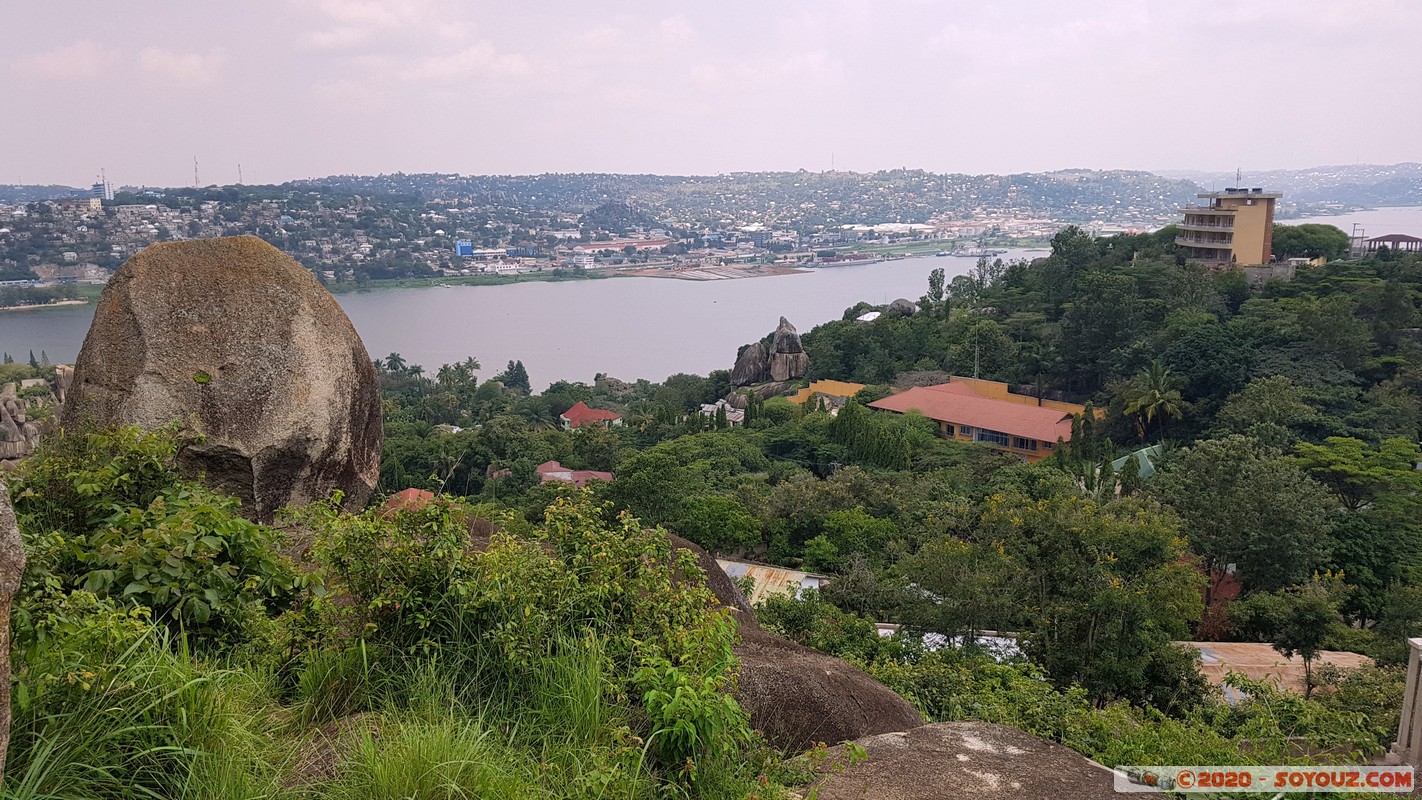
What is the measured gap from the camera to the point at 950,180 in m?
199

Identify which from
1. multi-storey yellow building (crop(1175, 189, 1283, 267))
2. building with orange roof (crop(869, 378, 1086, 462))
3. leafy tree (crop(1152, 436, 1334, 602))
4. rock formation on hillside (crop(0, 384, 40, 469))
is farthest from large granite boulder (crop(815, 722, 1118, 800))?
multi-storey yellow building (crop(1175, 189, 1283, 267))

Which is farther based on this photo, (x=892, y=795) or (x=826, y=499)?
(x=826, y=499)

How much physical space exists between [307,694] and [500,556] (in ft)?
2.46

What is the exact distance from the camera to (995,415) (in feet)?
90.3

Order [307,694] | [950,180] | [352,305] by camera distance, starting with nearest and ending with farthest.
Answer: [307,694], [352,305], [950,180]

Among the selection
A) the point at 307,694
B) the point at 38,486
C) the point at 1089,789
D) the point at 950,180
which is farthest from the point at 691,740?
the point at 950,180

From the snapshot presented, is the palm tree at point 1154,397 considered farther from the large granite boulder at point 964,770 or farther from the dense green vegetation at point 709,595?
the large granite boulder at point 964,770

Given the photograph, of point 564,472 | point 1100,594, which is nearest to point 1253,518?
point 1100,594

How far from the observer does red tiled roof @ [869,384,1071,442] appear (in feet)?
85.8

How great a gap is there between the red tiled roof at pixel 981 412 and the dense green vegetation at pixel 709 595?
129 cm

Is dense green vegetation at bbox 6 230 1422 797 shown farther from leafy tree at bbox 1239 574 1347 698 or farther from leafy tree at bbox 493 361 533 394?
leafy tree at bbox 493 361 533 394

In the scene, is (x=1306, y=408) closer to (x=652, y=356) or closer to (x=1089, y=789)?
(x=1089, y=789)

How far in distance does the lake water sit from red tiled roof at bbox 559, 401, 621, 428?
11.7 m

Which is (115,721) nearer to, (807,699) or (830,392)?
(807,699)
